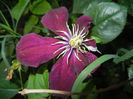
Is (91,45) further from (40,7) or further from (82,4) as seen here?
(40,7)

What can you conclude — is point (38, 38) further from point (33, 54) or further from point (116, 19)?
point (116, 19)

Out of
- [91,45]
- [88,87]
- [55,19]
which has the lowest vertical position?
[88,87]

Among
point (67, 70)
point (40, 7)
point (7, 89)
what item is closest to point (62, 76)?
point (67, 70)

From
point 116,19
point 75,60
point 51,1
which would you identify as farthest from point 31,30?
point 116,19

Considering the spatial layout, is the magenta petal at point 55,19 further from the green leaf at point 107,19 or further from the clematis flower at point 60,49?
the green leaf at point 107,19

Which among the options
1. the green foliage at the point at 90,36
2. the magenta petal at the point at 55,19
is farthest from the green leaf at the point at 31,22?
the magenta petal at the point at 55,19

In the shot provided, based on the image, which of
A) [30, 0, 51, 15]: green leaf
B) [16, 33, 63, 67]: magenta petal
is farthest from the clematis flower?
[30, 0, 51, 15]: green leaf

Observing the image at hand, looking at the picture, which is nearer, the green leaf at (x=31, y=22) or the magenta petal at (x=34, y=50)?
the magenta petal at (x=34, y=50)
